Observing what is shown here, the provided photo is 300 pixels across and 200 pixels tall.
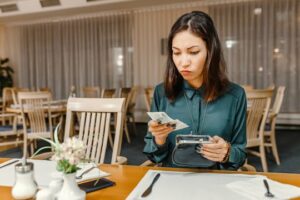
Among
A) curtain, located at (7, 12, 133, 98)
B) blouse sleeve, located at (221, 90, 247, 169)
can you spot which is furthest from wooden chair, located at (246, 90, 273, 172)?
curtain, located at (7, 12, 133, 98)

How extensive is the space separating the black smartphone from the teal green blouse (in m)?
0.28

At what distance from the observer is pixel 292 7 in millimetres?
5758

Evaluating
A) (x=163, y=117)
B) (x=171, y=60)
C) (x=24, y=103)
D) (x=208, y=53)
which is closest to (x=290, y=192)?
(x=163, y=117)

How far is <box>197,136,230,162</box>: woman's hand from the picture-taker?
107cm

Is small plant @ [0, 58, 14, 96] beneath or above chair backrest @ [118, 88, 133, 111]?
above

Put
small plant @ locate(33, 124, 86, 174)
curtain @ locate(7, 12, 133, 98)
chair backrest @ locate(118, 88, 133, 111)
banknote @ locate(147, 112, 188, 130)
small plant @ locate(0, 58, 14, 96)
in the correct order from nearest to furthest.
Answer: small plant @ locate(33, 124, 86, 174) → banknote @ locate(147, 112, 188, 130) → chair backrest @ locate(118, 88, 133, 111) → curtain @ locate(7, 12, 133, 98) → small plant @ locate(0, 58, 14, 96)

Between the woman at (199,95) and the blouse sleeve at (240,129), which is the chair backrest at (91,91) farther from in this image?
the blouse sleeve at (240,129)

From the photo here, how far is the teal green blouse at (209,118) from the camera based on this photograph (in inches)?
51.2

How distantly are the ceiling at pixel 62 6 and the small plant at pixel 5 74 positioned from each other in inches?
54.4

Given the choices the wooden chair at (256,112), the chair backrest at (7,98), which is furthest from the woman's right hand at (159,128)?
the chair backrest at (7,98)

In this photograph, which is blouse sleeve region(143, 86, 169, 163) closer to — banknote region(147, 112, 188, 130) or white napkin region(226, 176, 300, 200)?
banknote region(147, 112, 188, 130)

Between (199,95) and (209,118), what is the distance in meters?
0.11

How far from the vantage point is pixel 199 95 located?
4.39 ft

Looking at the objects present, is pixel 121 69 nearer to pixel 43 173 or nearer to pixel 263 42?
pixel 263 42
